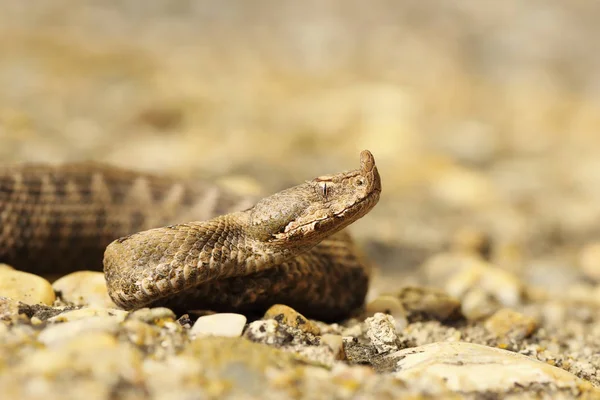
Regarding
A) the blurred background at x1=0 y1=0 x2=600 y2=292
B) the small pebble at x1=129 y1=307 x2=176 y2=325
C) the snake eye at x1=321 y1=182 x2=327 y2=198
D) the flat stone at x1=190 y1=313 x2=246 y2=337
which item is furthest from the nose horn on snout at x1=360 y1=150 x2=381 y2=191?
the blurred background at x1=0 y1=0 x2=600 y2=292

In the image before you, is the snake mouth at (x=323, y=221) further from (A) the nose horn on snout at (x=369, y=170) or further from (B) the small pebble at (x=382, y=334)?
(B) the small pebble at (x=382, y=334)

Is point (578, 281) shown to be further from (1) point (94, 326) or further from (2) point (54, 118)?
(2) point (54, 118)

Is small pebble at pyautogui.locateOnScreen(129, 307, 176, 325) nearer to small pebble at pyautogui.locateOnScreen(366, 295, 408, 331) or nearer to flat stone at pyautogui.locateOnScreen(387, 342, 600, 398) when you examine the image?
flat stone at pyautogui.locateOnScreen(387, 342, 600, 398)

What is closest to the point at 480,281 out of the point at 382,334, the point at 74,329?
the point at 382,334

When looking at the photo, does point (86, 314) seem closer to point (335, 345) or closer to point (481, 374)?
point (335, 345)

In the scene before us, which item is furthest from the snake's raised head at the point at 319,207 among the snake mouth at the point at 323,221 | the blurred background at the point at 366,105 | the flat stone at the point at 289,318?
the blurred background at the point at 366,105
